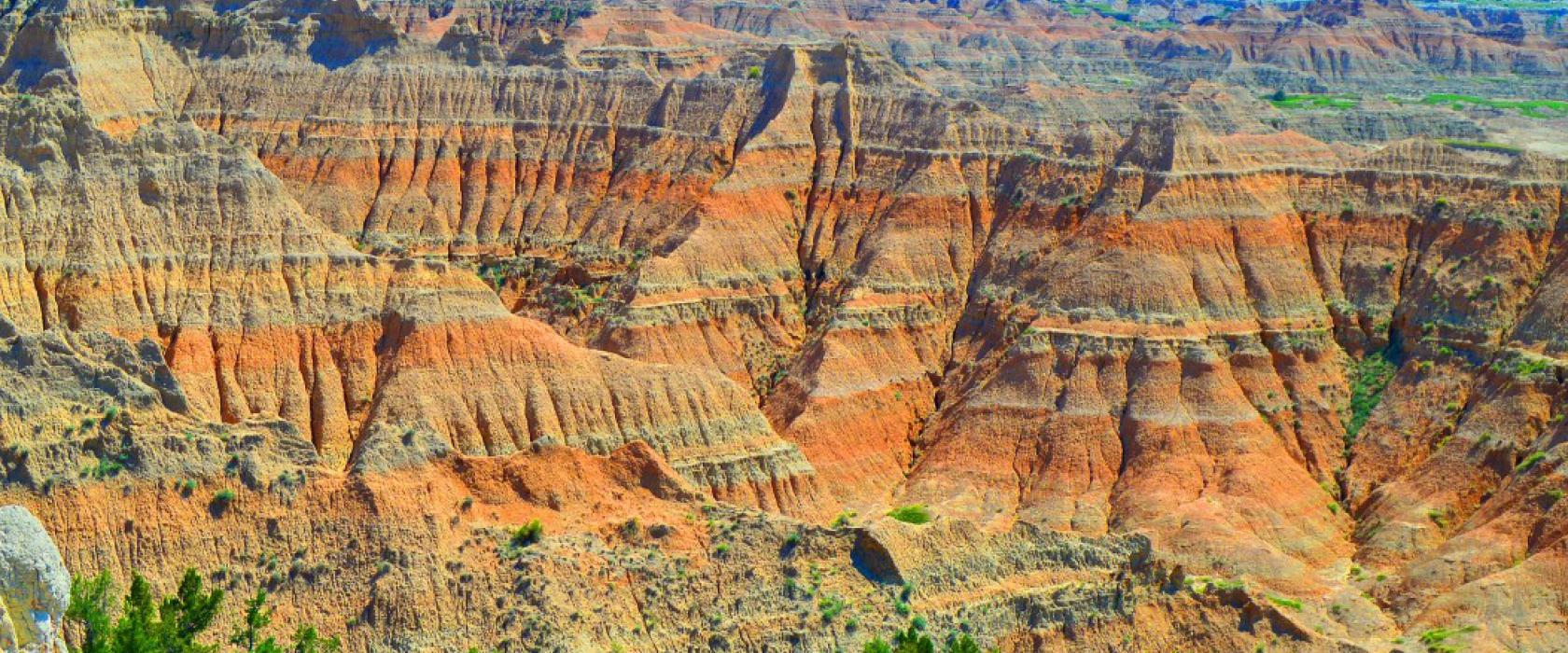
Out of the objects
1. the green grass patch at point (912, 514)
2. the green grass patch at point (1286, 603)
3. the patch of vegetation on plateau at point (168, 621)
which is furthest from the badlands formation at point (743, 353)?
the patch of vegetation on plateau at point (168, 621)

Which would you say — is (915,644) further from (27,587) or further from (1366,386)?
(1366,386)

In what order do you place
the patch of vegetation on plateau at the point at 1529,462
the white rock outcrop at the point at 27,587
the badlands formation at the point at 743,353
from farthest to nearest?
the patch of vegetation on plateau at the point at 1529,462 → the badlands formation at the point at 743,353 → the white rock outcrop at the point at 27,587

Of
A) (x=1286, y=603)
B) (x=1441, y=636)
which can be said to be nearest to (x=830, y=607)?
(x=1286, y=603)

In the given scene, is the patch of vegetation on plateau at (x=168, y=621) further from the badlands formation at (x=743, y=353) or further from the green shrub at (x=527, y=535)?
the green shrub at (x=527, y=535)

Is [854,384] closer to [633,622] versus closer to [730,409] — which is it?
[730,409]

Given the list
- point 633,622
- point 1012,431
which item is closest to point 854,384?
point 1012,431
